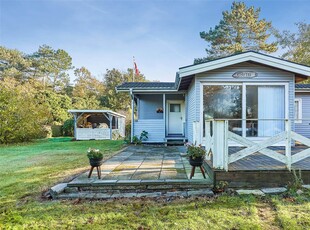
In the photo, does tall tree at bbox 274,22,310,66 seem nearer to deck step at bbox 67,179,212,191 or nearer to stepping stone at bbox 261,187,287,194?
stepping stone at bbox 261,187,287,194

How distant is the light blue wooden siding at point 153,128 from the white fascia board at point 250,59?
3.82 m

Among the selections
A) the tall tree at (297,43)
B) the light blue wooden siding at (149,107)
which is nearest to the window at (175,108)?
the light blue wooden siding at (149,107)

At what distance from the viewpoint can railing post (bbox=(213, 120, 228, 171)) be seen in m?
3.70

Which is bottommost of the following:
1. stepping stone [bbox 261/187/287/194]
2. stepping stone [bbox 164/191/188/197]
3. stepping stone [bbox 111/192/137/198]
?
stepping stone [bbox 111/192/137/198]

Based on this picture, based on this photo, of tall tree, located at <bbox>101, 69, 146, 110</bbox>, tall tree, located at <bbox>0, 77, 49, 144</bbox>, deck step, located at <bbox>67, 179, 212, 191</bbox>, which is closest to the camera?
deck step, located at <bbox>67, 179, 212, 191</bbox>

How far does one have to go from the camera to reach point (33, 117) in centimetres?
1297

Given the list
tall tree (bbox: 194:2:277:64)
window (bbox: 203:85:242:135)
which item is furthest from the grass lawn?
tall tree (bbox: 194:2:277:64)

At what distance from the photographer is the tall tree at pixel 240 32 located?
64.8 feet

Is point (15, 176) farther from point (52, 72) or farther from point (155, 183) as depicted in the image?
point (52, 72)

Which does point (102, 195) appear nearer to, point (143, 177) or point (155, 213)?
point (143, 177)

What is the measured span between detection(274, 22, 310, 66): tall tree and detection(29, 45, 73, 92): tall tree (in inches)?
1065

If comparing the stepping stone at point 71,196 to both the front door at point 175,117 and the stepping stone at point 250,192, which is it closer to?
the stepping stone at point 250,192

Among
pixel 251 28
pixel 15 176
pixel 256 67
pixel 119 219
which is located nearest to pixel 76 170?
pixel 15 176

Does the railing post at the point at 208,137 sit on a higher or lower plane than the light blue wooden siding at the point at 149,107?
lower
